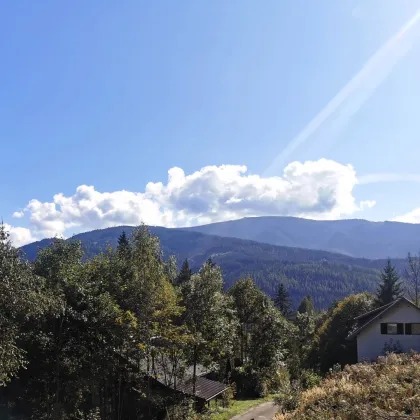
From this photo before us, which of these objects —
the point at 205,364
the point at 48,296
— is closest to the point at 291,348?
the point at 205,364

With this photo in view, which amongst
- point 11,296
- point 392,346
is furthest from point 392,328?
point 11,296

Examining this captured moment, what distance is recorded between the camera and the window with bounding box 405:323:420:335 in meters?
34.9

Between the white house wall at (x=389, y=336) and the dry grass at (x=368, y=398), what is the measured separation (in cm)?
1815

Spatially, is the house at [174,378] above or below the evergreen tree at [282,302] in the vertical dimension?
above

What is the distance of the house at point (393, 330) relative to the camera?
3469 centimetres

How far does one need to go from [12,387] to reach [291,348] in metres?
39.0

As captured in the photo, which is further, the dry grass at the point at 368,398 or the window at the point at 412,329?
the window at the point at 412,329

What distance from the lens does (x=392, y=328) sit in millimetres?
35344

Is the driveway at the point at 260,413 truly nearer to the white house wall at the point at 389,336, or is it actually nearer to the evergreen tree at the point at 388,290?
the white house wall at the point at 389,336

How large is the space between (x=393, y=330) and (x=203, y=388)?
1695 cm

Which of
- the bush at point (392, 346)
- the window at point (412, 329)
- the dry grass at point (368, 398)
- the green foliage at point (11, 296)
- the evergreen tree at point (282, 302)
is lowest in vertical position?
the evergreen tree at point (282, 302)

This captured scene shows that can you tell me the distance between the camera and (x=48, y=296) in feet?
57.1

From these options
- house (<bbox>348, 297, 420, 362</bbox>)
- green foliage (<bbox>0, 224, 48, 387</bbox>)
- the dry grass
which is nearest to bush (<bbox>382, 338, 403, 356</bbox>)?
house (<bbox>348, 297, 420, 362</bbox>)

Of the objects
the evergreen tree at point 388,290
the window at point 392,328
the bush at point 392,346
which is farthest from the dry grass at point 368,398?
the evergreen tree at point 388,290
